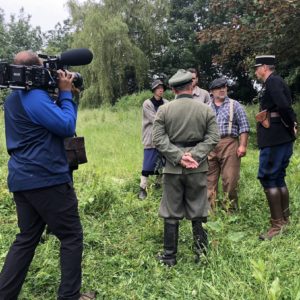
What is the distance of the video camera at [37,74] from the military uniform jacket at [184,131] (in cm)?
117

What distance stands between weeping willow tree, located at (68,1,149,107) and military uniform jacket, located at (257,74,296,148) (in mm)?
19889

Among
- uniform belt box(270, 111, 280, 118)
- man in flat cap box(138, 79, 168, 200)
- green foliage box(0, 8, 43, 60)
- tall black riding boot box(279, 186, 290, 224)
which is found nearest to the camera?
uniform belt box(270, 111, 280, 118)

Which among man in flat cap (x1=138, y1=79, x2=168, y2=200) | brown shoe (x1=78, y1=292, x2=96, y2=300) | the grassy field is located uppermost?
man in flat cap (x1=138, y1=79, x2=168, y2=200)

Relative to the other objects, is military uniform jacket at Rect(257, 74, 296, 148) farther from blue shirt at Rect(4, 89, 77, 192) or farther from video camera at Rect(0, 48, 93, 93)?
blue shirt at Rect(4, 89, 77, 192)

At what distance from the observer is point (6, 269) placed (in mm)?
3209

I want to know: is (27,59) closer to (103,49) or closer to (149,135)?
(149,135)

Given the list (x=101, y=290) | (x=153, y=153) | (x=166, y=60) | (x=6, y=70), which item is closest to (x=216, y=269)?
(x=101, y=290)

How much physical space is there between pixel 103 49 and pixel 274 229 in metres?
20.8

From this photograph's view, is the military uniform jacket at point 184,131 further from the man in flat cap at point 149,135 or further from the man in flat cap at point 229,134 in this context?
the man in flat cap at point 149,135

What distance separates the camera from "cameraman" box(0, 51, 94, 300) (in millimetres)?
3055

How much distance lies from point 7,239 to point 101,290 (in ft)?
5.05

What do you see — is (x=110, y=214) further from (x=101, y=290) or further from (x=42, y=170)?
(x=42, y=170)

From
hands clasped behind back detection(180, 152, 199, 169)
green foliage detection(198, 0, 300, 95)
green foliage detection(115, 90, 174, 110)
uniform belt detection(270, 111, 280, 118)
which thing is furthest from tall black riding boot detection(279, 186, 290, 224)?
green foliage detection(115, 90, 174, 110)

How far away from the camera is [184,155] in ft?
13.0
